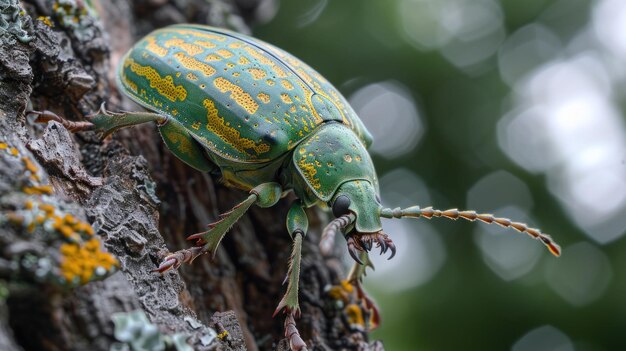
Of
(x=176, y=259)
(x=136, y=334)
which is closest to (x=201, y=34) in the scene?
(x=176, y=259)

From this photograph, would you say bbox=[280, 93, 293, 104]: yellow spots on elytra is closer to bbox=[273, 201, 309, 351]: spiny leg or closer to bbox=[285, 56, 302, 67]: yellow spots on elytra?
bbox=[285, 56, 302, 67]: yellow spots on elytra

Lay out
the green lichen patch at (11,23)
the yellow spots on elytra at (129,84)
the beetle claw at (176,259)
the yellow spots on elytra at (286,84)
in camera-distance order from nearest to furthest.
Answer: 1. the beetle claw at (176,259)
2. the green lichen patch at (11,23)
3. the yellow spots on elytra at (286,84)
4. the yellow spots on elytra at (129,84)

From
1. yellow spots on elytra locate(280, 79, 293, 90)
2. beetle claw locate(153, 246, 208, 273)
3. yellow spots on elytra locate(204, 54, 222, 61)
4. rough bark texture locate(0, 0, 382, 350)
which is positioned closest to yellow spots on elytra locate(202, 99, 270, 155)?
yellow spots on elytra locate(204, 54, 222, 61)

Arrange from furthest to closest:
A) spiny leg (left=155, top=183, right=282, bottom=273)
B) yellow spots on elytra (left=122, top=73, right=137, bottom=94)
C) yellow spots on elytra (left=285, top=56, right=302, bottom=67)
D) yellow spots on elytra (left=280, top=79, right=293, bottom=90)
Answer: yellow spots on elytra (left=285, top=56, right=302, bottom=67)
yellow spots on elytra (left=122, top=73, right=137, bottom=94)
yellow spots on elytra (left=280, top=79, right=293, bottom=90)
spiny leg (left=155, top=183, right=282, bottom=273)

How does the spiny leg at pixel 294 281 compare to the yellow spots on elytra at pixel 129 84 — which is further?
the yellow spots on elytra at pixel 129 84

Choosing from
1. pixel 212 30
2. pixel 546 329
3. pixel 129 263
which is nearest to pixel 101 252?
pixel 129 263

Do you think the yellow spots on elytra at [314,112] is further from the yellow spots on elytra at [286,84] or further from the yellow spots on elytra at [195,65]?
the yellow spots on elytra at [195,65]

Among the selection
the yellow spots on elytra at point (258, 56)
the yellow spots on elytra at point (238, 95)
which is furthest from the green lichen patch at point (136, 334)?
the yellow spots on elytra at point (258, 56)

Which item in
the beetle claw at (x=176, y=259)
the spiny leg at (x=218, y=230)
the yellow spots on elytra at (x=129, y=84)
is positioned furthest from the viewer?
the yellow spots on elytra at (x=129, y=84)

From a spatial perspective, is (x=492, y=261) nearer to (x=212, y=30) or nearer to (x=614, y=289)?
(x=614, y=289)
